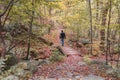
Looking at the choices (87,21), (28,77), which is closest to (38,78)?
(28,77)

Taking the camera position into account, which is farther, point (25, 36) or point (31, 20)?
point (25, 36)

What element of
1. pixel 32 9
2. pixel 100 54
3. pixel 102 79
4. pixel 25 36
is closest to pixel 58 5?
Result: pixel 32 9

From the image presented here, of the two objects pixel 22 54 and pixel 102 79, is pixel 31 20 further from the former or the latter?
pixel 102 79

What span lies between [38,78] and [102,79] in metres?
2.89

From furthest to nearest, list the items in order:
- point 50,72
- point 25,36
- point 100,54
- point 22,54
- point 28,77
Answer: point 100,54, point 22,54, point 25,36, point 50,72, point 28,77

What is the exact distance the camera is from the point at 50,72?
9523 mm

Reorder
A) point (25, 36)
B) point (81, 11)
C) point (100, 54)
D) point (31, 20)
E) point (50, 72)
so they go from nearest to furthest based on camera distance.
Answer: point (50, 72)
point (31, 20)
point (25, 36)
point (100, 54)
point (81, 11)

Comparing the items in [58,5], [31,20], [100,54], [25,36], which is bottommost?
[100,54]

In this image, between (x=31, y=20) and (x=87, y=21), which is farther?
(x=87, y=21)

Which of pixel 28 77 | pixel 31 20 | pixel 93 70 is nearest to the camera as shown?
pixel 28 77

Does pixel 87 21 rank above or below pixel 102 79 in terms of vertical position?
above

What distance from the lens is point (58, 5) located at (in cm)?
1064

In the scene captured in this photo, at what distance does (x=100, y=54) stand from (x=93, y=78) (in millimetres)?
9460

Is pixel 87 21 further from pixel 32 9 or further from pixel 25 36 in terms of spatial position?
pixel 32 9
